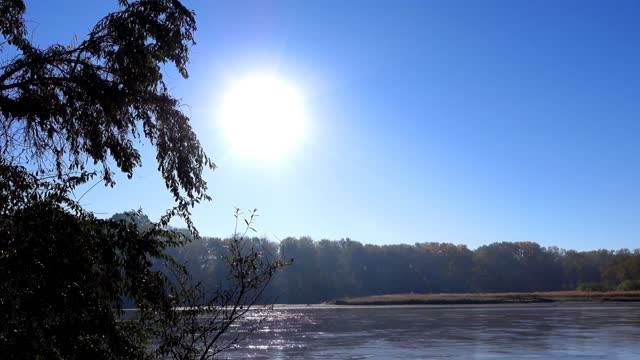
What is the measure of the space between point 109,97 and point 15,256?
2290 mm

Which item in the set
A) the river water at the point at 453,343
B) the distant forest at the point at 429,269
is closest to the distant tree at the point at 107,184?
the river water at the point at 453,343

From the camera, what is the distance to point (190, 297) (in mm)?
8156

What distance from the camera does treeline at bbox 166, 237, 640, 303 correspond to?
13025cm

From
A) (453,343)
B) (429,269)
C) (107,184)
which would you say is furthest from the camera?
(429,269)

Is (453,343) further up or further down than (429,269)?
further down

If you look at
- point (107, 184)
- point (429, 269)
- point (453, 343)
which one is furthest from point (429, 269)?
point (107, 184)

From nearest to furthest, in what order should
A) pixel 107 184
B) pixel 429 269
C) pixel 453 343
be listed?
pixel 107 184
pixel 453 343
pixel 429 269

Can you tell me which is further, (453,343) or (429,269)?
(429,269)

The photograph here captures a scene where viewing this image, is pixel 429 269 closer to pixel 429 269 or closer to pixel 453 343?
pixel 429 269

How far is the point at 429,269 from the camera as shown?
138 meters

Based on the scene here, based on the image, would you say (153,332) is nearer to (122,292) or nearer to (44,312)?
(122,292)

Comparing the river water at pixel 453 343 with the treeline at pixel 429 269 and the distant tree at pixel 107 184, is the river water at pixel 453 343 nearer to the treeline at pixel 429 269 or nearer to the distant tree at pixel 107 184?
the distant tree at pixel 107 184

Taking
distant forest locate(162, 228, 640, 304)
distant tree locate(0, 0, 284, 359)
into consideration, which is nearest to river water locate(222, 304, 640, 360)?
distant tree locate(0, 0, 284, 359)

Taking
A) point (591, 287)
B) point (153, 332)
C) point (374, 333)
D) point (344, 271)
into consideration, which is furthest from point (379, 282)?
point (153, 332)
